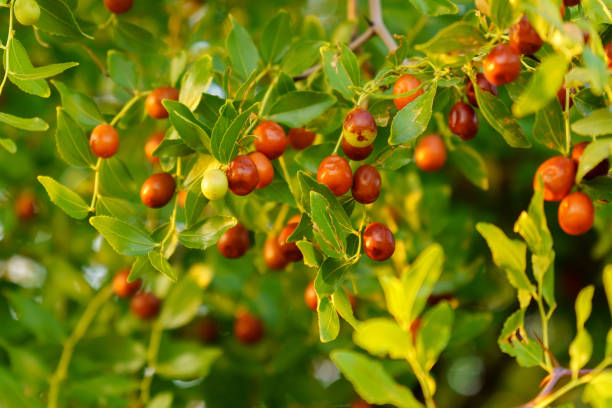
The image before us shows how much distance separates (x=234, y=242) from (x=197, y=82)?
388 millimetres

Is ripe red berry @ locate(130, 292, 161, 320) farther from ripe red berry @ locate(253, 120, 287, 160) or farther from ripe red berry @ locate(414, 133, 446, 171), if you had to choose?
ripe red berry @ locate(253, 120, 287, 160)

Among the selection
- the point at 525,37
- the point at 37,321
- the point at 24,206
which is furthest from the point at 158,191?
the point at 24,206

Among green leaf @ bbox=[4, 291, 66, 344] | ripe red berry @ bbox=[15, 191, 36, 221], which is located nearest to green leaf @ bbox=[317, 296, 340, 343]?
green leaf @ bbox=[4, 291, 66, 344]

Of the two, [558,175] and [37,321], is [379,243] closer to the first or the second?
[558,175]

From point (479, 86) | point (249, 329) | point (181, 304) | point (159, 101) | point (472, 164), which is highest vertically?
point (479, 86)

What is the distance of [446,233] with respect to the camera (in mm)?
2471

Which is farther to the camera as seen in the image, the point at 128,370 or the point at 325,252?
the point at 128,370

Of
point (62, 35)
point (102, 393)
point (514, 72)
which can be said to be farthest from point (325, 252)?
point (102, 393)

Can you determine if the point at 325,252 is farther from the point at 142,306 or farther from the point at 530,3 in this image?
the point at 142,306

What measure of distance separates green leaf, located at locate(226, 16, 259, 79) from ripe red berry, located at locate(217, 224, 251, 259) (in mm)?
366

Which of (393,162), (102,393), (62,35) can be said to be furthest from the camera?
(102,393)

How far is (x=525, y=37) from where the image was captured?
1109 millimetres

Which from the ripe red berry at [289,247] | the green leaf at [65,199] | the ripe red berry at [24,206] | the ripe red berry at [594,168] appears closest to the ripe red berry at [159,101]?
the green leaf at [65,199]

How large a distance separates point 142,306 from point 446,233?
113cm
